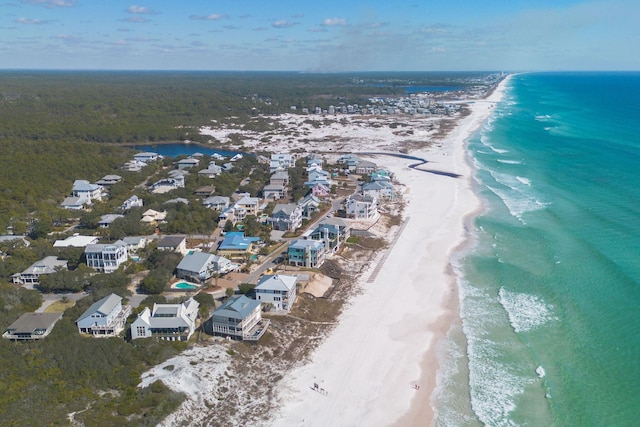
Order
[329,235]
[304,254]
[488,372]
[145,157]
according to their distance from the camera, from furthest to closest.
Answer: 1. [145,157]
2. [329,235]
3. [304,254]
4. [488,372]

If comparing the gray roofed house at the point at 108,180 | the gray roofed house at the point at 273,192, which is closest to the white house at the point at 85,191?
the gray roofed house at the point at 108,180

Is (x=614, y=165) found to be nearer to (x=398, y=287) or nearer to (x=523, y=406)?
(x=398, y=287)

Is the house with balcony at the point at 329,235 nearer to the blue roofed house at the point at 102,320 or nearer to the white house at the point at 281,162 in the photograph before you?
the blue roofed house at the point at 102,320

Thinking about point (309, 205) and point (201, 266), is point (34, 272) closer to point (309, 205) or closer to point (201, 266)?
point (201, 266)

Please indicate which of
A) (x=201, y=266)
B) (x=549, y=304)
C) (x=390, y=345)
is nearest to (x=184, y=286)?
(x=201, y=266)

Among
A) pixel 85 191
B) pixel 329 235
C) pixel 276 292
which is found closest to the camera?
pixel 276 292

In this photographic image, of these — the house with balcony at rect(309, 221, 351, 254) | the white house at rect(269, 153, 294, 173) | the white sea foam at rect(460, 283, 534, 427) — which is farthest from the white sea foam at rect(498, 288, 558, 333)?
the white house at rect(269, 153, 294, 173)

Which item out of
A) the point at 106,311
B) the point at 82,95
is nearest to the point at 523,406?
the point at 106,311
